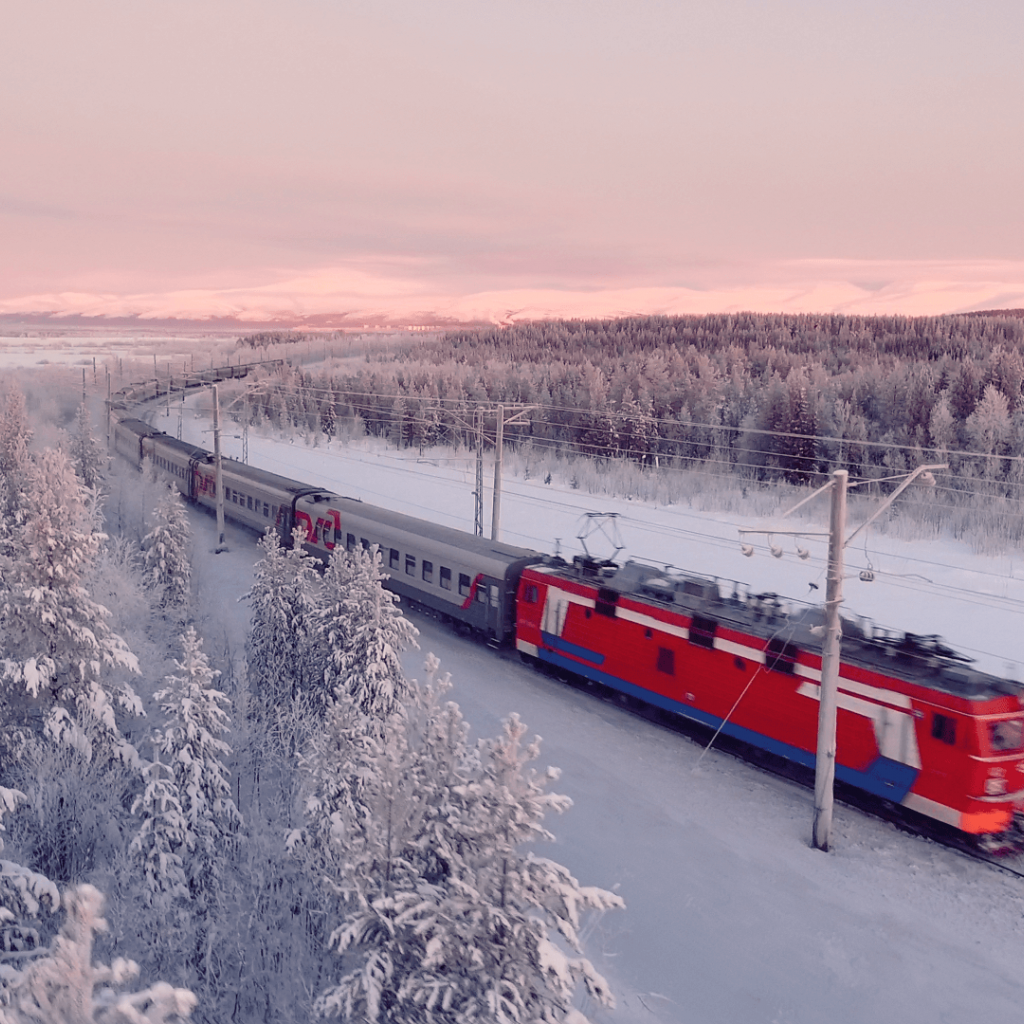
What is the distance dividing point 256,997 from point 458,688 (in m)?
10.3

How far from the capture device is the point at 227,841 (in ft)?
44.5

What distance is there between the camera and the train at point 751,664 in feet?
41.7

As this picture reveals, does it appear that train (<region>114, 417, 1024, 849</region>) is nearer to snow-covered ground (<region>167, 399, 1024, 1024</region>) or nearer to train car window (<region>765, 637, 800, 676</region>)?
train car window (<region>765, 637, 800, 676</region>)

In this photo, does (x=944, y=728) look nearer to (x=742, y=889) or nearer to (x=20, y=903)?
(x=742, y=889)

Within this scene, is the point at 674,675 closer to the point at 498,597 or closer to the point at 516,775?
the point at 498,597

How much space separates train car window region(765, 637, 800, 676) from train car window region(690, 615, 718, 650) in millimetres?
1182

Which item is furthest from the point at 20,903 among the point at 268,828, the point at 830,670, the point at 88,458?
the point at 88,458

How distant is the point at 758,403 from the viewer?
57.7 metres

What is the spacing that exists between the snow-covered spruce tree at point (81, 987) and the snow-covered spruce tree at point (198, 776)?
311 inches

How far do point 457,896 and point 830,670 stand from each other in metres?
7.74

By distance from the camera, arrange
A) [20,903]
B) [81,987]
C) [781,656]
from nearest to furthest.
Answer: [81,987], [20,903], [781,656]

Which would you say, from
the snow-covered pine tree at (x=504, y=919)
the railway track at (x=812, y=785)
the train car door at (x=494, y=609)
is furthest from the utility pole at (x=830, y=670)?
the train car door at (x=494, y=609)

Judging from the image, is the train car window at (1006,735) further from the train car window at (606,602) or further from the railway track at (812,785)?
the train car window at (606,602)

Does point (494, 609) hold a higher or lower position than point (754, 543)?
higher
